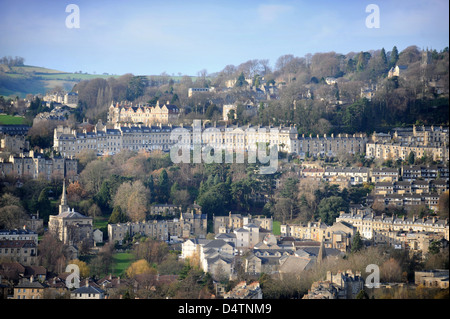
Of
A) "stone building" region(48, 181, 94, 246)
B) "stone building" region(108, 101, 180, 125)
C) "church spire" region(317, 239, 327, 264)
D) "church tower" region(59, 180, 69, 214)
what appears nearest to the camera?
"church spire" region(317, 239, 327, 264)

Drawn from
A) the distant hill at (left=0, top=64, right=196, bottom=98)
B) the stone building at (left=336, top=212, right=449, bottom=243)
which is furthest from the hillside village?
the distant hill at (left=0, top=64, right=196, bottom=98)

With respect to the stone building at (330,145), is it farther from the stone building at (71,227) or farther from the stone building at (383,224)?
the stone building at (71,227)

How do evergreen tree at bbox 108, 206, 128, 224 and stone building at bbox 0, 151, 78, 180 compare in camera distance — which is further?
stone building at bbox 0, 151, 78, 180

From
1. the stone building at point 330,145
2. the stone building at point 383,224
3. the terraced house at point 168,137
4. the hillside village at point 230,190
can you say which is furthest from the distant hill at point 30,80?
the stone building at point 383,224

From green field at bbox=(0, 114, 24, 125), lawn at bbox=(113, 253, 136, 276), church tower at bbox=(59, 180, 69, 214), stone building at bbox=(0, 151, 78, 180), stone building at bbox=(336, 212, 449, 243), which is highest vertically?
green field at bbox=(0, 114, 24, 125)

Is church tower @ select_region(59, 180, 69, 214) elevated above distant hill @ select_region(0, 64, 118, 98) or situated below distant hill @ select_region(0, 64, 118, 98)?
below

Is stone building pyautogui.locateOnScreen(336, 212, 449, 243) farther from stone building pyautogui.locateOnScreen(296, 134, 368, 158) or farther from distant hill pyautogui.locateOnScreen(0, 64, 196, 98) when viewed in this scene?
distant hill pyautogui.locateOnScreen(0, 64, 196, 98)

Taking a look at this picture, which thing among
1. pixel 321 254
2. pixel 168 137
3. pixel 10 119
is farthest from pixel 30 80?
pixel 321 254
